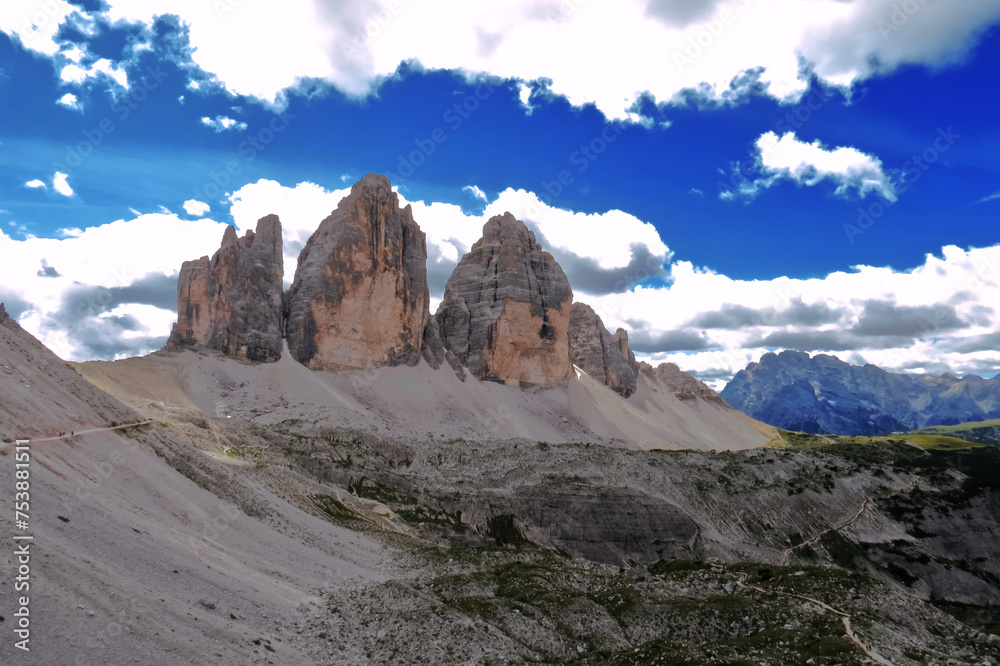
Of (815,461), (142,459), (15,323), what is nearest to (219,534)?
(142,459)

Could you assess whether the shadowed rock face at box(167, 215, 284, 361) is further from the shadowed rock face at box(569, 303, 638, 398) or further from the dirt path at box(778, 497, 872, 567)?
the shadowed rock face at box(569, 303, 638, 398)

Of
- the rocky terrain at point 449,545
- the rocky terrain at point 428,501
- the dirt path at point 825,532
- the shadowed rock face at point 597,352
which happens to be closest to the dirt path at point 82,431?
the rocky terrain at point 428,501

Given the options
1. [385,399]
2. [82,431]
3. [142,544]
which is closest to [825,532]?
[385,399]

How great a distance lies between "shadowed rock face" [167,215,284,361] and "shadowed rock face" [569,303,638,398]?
81.4 meters

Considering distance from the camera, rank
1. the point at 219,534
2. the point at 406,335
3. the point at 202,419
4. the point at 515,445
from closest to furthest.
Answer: the point at 219,534 → the point at 202,419 → the point at 515,445 → the point at 406,335

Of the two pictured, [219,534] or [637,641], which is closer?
[637,641]

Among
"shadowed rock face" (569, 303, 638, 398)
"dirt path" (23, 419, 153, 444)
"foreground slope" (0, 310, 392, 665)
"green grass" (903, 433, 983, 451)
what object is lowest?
"green grass" (903, 433, 983, 451)

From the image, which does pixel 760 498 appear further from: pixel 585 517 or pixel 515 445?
pixel 515 445

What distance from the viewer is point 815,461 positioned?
9281cm

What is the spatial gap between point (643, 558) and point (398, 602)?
40.3 metres

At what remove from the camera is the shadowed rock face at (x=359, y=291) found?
10512cm

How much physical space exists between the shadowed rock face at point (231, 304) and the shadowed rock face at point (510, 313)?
39270 mm

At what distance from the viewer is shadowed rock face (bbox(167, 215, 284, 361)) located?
97625mm

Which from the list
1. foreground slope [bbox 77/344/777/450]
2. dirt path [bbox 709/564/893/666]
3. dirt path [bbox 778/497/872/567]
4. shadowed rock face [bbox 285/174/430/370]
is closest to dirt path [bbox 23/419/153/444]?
foreground slope [bbox 77/344/777/450]
